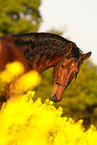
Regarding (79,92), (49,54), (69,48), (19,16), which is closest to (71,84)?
(79,92)

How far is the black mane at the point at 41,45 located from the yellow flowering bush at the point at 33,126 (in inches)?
18.6

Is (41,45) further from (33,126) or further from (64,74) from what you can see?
(33,126)

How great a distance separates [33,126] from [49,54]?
1.73 m

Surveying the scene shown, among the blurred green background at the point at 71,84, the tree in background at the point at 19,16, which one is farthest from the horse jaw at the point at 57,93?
the tree in background at the point at 19,16

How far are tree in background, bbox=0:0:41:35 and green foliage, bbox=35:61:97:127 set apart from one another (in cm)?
539

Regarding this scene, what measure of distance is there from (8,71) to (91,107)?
17602mm

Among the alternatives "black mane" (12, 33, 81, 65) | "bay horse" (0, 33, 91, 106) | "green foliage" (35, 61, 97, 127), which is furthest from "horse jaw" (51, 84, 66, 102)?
"green foliage" (35, 61, 97, 127)

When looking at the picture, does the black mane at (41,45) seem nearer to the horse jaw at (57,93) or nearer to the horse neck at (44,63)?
the horse neck at (44,63)

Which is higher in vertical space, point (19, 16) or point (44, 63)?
point (19, 16)

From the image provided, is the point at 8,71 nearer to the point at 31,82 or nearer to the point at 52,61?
the point at 31,82

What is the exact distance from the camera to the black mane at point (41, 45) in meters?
4.92

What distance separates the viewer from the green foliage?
17234 millimetres

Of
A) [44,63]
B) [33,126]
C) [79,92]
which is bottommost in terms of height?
[33,126]

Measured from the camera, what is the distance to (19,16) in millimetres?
22766
